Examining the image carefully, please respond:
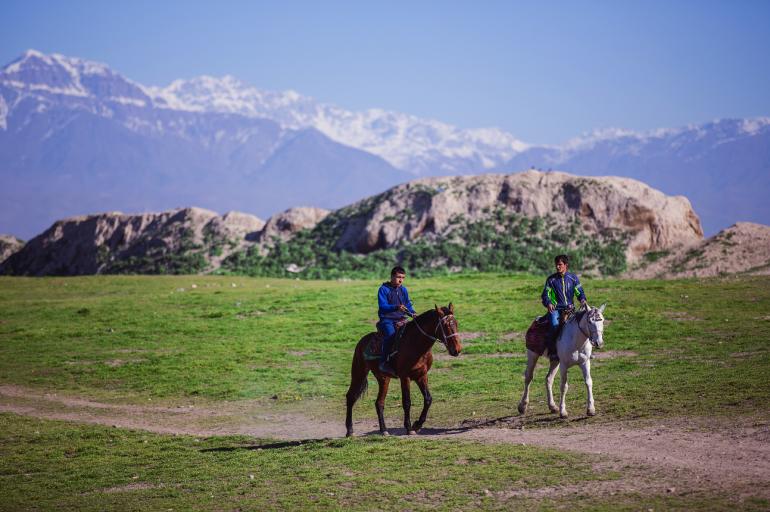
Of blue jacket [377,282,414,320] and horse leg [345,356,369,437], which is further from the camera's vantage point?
horse leg [345,356,369,437]

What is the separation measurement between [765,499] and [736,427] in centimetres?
444

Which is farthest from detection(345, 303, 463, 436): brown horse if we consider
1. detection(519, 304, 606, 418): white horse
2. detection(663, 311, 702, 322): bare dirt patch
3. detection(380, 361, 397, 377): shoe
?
detection(663, 311, 702, 322): bare dirt patch

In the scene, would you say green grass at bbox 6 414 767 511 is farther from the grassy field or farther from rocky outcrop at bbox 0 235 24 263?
rocky outcrop at bbox 0 235 24 263

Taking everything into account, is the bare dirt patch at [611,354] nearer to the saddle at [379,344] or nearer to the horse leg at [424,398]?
the horse leg at [424,398]

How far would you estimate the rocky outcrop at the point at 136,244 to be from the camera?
3423 inches

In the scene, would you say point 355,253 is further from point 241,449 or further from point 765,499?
point 765,499

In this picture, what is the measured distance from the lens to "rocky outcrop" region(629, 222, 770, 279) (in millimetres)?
57906

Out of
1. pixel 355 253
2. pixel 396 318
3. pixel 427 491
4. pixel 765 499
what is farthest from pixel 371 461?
pixel 355 253

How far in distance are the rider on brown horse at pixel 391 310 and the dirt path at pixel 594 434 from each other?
213 centimetres

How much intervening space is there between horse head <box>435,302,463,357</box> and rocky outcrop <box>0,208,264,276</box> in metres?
66.1

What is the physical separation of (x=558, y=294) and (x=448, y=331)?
379 cm

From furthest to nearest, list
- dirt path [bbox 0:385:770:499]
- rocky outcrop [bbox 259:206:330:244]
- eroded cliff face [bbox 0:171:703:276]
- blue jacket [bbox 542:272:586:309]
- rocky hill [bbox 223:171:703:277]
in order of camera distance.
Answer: rocky outcrop [bbox 259:206:330:244] < eroded cliff face [bbox 0:171:703:276] < rocky hill [bbox 223:171:703:277] < blue jacket [bbox 542:272:586:309] < dirt path [bbox 0:385:770:499]

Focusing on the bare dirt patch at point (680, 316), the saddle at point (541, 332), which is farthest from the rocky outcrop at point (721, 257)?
the saddle at point (541, 332)

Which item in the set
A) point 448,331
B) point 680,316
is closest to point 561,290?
point 448,331
